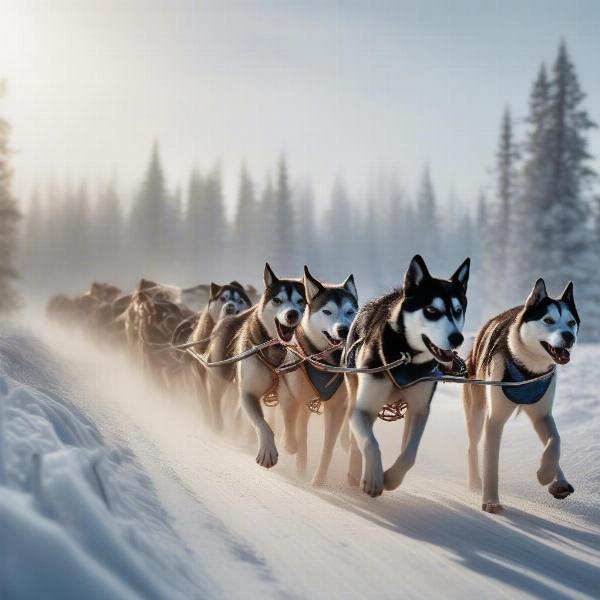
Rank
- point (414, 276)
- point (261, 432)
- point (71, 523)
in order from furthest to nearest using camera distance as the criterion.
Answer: point (261, 432) < point (414, 276) < point (71, 523)

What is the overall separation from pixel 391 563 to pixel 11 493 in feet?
5.95

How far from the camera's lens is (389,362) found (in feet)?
15.0

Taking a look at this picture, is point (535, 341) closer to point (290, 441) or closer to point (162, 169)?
point (290, 441)

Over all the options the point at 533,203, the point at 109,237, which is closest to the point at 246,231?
the point at 109,237

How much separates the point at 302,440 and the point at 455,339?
2092mm

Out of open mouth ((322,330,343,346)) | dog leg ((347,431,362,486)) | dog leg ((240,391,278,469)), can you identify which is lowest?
dog leg ((347,431,362,486))

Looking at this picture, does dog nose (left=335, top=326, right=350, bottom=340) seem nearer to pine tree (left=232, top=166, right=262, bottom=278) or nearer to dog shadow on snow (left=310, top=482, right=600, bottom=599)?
dog shadow on snow (left=310, top=482, right=600, bottom=599)

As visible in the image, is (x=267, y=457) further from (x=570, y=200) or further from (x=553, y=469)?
(x=570, y=200)

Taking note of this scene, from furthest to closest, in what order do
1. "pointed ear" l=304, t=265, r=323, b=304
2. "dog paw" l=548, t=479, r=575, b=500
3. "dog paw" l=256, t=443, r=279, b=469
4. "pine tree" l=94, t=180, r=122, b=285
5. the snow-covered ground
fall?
"pine tree" l=94, t=180, r=122, b=285 → "pointed ear" l=304, t=265, r=323, b=304 → "dog paw" l=256, t=443, r=279, b=469 → "dog paw" l=548, t=479, r=575, b=500 → the snow-covered ground

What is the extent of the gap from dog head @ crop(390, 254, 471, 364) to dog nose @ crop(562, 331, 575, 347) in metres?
0.69

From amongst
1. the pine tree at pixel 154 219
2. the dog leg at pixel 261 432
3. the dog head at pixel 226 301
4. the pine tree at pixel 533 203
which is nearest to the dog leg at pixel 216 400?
the dog head at pixel 226 301

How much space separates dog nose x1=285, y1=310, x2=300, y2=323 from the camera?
5574 millimetres

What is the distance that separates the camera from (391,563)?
3363 mm

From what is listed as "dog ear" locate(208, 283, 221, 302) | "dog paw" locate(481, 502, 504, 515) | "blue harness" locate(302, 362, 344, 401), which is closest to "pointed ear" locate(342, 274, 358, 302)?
"blue harness" locate(302, 362, 344, 401)
